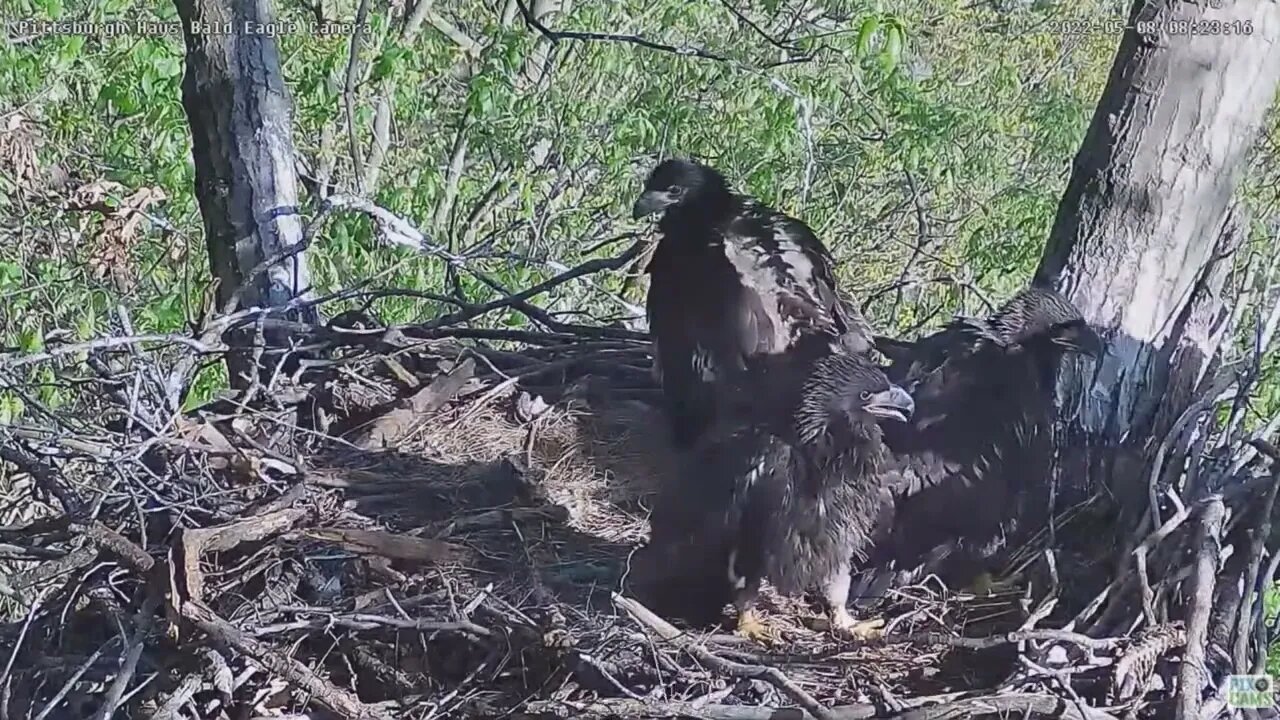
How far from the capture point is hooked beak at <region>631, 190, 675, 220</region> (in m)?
4.51

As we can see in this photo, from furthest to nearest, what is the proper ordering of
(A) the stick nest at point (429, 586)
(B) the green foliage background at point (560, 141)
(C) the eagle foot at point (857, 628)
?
(B) the green foliage background at point (560, 141) < (C) the eagle foot at point (857, 628) < (A) the stick nest at point (429, 586)

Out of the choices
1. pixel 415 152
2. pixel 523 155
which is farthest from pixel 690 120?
pixel 415 152

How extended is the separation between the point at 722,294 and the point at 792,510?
39.3 inches

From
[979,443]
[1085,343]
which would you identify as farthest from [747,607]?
[1085,343]

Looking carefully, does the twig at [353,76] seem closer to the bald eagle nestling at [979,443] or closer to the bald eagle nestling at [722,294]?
the bald eagle nestling at [722,294]

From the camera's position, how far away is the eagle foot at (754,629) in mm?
3352

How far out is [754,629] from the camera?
340 cm

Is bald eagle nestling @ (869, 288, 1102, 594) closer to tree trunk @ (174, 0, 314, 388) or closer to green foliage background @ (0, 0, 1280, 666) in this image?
tree trunk @ (174, 0, 314, 388)

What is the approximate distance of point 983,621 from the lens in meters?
3.35

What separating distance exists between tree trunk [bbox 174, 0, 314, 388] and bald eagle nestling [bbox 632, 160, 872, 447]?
1.21m

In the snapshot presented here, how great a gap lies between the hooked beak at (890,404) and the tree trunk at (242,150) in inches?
75.5

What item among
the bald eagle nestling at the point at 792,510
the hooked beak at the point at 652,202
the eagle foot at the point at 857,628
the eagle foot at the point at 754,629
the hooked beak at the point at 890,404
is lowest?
the eagle foot at the point at 754,629

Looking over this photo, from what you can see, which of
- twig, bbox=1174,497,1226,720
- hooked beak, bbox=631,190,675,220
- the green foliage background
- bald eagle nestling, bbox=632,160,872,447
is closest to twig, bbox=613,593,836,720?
twig, bbox=1174,497,1226,720

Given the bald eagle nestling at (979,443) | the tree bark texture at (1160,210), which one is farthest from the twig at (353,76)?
the tree bark texture at (1160,210)
